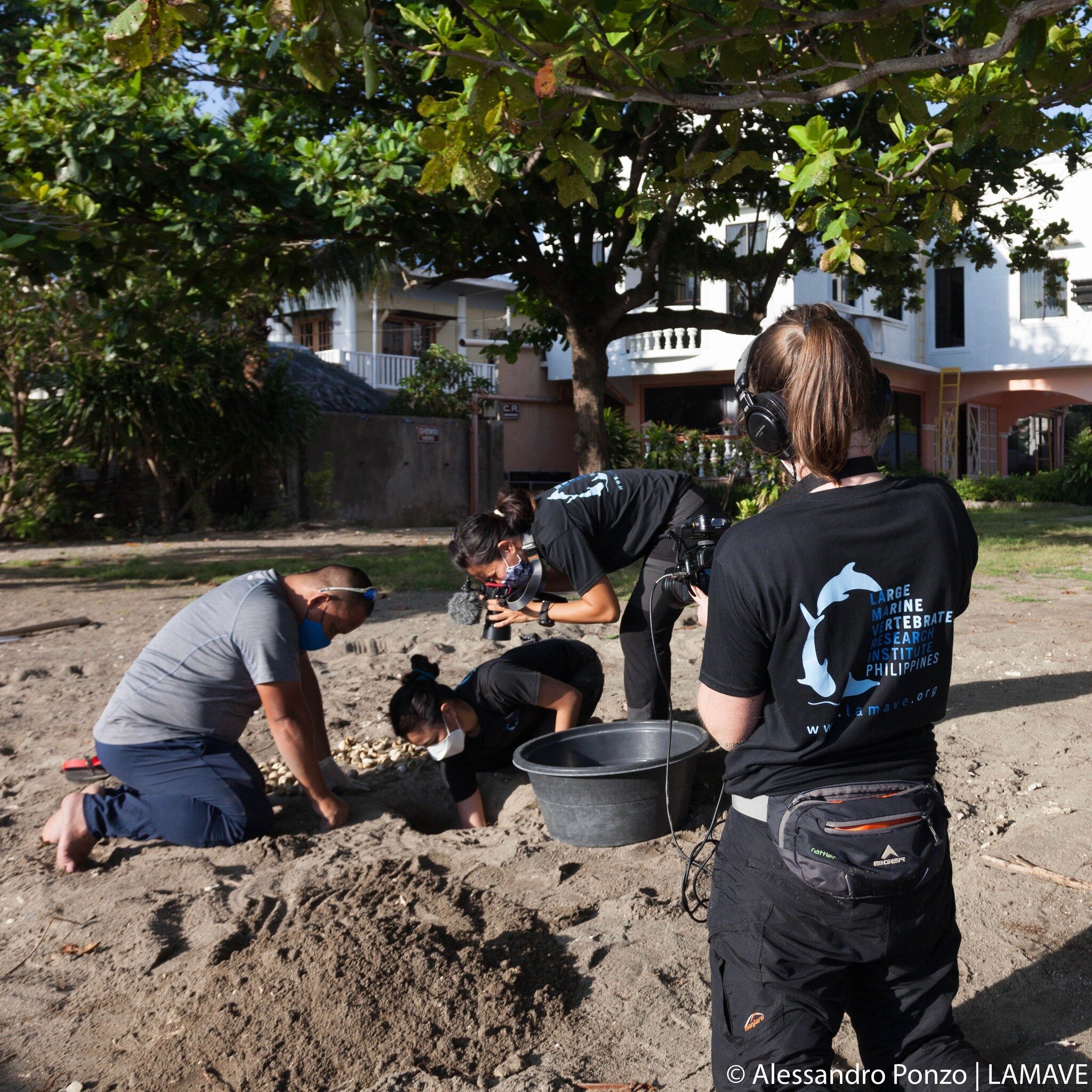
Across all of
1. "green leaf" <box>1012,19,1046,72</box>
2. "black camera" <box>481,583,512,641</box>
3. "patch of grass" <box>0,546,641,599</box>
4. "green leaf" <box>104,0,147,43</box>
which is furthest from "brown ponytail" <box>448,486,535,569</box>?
"patch of grass" <box>0,546,641,599</box>

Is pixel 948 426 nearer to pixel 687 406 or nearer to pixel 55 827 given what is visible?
pixel 687 406

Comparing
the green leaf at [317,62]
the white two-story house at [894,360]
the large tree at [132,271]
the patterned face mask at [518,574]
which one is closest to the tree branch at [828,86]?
the green leaf at [317,62]

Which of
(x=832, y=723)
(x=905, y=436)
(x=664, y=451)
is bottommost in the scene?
(x=832, y=723)

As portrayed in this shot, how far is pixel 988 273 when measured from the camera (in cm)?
2409

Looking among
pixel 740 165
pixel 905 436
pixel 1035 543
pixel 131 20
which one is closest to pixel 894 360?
pixel 905 436

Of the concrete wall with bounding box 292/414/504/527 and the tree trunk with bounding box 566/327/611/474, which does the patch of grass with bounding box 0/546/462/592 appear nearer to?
the tree trunk with bounding box 566/327/611/474

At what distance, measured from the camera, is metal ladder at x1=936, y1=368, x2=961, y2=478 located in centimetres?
2500

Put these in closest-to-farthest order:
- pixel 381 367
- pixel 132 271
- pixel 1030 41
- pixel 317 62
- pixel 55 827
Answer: pixel 317 62, pixel 1030 41, pixel 55 827, pixel 132 271, pixel 381 367

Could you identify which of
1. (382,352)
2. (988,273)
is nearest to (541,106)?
(988,273)

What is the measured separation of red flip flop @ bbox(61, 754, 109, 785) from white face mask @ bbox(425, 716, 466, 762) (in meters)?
1.45

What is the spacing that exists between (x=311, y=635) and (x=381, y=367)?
21.8m

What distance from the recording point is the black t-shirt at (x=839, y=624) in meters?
1.87

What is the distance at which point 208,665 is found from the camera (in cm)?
428

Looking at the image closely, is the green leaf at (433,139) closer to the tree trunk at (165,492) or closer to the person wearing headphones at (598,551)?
the person wearing headphones at (598,551)
